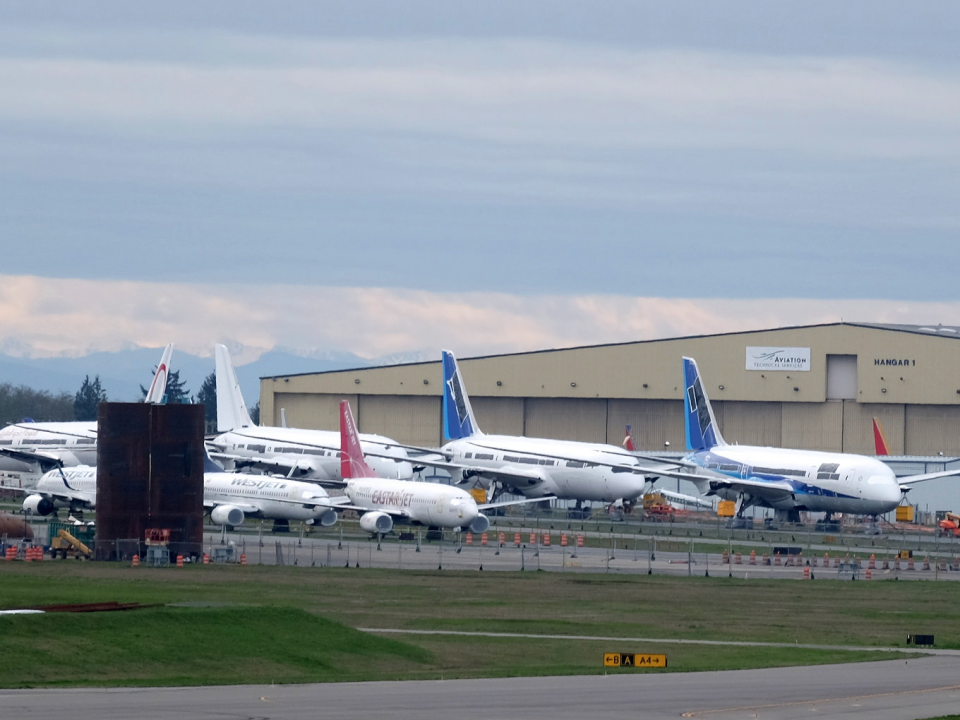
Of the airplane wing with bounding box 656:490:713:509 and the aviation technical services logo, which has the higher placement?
the aviation technical services logo

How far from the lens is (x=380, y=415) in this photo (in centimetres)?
15188

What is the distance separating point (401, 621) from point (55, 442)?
9800cm

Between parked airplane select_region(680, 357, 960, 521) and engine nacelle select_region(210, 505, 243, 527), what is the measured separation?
33.3 metres

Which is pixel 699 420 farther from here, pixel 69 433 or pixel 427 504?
pixel 69 433

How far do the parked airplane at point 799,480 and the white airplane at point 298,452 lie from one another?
22.2 metres

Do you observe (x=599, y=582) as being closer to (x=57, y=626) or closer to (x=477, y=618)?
(x=477, y=618)

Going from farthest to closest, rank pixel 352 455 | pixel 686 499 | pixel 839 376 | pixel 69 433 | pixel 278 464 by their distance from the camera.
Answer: pixel 69 433
pixel 839 376
pixel 278 464
pixel 686 499
pixel 352 455

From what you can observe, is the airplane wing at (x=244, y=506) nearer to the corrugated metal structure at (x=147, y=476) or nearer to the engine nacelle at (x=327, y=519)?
the engine nacelle at (x=327, y=519)

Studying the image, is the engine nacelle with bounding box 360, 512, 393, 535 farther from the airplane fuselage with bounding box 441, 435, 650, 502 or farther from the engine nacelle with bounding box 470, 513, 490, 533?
the airplane fuselage with bounding box 441, 435, 650, 502

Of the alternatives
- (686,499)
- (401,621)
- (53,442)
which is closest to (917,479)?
(686,499)

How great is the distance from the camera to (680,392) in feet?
462

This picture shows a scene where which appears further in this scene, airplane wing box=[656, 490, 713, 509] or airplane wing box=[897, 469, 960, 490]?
airplane wing box=[656, 490, 713, 509]

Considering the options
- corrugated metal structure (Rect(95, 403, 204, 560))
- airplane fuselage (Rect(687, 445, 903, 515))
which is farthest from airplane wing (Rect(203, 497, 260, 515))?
airplane fuselage (Rect(687, 445, 903, 515))

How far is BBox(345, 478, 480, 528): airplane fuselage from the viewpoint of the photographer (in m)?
86.8
